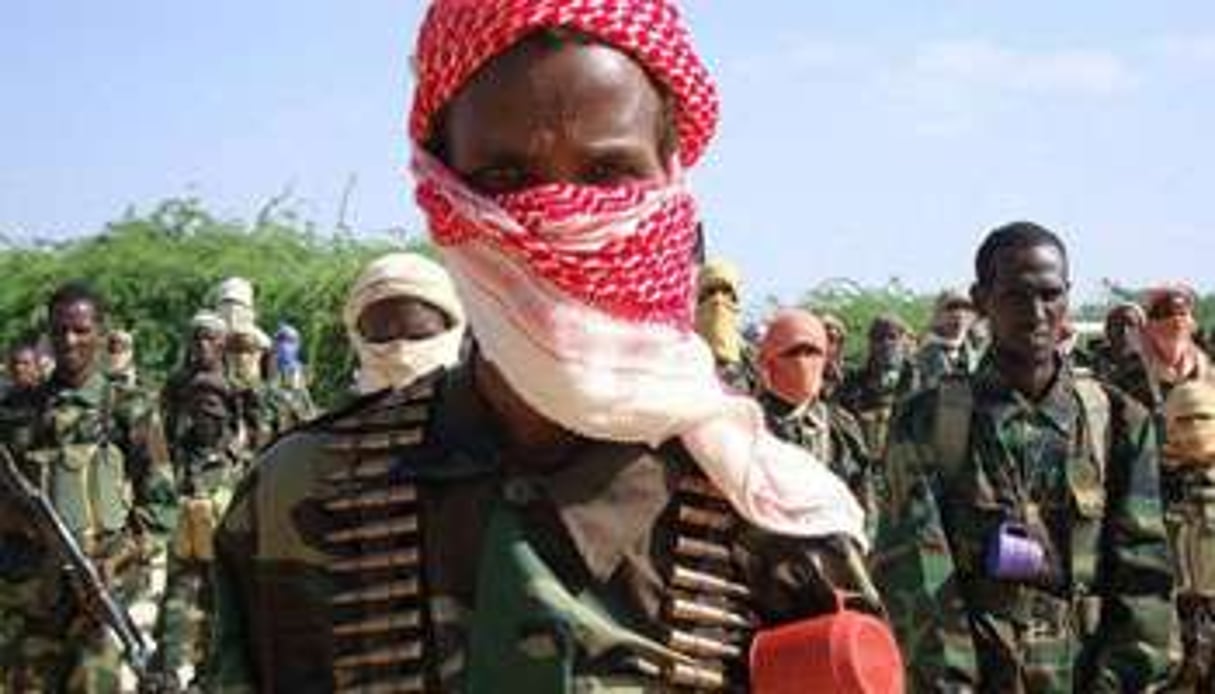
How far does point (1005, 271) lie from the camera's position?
6.12 metres

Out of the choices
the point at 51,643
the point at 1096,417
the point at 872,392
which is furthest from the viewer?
the point at 872,392

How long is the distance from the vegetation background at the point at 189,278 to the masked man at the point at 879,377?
7250 millimetres

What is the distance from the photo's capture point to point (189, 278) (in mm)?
24672

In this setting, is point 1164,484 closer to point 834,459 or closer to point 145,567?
point 834,459

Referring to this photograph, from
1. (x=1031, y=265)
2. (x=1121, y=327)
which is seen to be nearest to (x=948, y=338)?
(x=1121, y=327)

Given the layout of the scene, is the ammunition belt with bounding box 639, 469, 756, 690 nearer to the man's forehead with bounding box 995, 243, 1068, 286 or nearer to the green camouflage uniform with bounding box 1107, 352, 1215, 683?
the man's forehead with bounding box 995, 243, 1068, 286

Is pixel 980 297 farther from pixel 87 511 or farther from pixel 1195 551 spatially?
pixel 87 511

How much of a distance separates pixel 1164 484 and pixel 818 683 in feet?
17.4

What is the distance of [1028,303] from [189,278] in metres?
19.6

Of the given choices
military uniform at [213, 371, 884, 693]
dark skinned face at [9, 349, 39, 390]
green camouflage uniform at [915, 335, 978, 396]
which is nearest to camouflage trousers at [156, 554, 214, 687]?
military uniform at [213, 371, 884, 693]

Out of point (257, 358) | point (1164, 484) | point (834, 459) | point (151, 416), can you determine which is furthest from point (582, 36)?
point (257, 358)

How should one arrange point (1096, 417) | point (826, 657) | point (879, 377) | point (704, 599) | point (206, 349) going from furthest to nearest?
point (879, 377) → point (206, 349) → point (1096, 417) → point (704, 599) → point (826, 657)

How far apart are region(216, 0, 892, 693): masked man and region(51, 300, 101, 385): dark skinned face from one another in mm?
6833

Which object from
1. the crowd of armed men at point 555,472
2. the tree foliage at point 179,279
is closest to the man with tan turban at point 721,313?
the crowd of armed men at point 555,472
